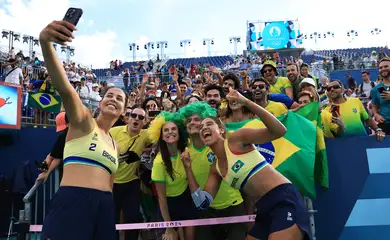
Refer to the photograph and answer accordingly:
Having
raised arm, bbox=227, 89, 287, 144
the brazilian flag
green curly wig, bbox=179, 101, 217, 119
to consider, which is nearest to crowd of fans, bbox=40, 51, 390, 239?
green curly wig, bbox=179, 101, 217, 119

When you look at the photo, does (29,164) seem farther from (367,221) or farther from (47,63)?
(367,221)

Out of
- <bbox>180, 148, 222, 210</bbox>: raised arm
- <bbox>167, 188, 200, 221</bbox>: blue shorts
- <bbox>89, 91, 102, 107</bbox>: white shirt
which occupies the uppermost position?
<bbox>89, 91, 102, 107</bbox>: white shirt

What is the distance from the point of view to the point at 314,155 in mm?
4562

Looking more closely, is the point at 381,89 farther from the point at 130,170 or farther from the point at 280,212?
the point at 130,170

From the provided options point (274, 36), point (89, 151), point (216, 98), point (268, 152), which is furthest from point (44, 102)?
point (274, 36)

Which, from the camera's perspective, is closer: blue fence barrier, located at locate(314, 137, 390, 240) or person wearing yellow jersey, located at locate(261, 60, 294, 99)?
blue fence barrier, located at locate(314, 137, 390, 240)

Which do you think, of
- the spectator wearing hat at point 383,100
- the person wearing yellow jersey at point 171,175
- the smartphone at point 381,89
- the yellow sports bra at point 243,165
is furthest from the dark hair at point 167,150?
the smartphone at point 381,89

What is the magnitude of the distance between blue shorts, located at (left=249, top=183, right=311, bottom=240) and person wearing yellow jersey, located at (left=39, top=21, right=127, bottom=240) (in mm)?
1331

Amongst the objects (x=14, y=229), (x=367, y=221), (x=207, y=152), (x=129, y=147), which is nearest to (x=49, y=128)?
(x=14, y=229)

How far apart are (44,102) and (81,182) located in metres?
6.65

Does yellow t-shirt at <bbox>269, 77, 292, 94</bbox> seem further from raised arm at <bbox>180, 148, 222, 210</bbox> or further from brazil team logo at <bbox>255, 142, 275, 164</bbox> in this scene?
raised arm at <bbox>180, 148, 222, 210</bbox>

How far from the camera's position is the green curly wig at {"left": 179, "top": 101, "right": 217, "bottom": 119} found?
13.6ft

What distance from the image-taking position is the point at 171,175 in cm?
418

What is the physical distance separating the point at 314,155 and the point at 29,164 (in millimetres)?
6052
